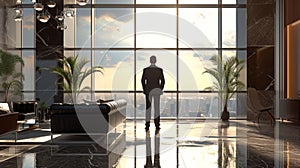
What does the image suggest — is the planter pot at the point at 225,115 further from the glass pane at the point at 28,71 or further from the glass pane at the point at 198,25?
the glass pane at the point at 28,71


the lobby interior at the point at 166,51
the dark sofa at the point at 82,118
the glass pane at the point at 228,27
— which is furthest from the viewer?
the glass pane at the point at 228,27

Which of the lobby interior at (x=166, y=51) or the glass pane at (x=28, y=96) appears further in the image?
the glass pane at (x=28, y=96)

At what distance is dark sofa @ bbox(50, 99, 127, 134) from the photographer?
25.3 ft

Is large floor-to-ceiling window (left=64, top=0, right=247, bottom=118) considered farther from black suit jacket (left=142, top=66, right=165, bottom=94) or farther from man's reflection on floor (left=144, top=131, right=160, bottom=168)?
man's reflection on floor (left=144, top=131, right=160, bottom=168)

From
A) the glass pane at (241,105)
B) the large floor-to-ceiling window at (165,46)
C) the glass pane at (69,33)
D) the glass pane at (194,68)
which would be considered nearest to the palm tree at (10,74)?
the glass pane at (69,33)

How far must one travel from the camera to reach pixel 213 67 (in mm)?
15977

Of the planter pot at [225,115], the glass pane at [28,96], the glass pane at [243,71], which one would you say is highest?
the glass pane at [243,71]

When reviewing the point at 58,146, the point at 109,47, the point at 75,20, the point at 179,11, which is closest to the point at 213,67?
the point at 179,11

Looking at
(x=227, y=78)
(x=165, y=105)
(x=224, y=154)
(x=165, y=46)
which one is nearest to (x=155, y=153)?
(x=224, y=154)

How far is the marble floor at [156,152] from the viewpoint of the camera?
5.76m

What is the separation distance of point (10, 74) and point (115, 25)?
3.86 meters

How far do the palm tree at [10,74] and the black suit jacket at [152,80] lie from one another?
5.63 metres

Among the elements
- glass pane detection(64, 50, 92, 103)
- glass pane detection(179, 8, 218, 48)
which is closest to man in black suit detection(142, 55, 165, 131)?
glass pane detection(64, 50, 92, 103)

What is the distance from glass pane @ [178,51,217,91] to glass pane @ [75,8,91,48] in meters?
3.13
